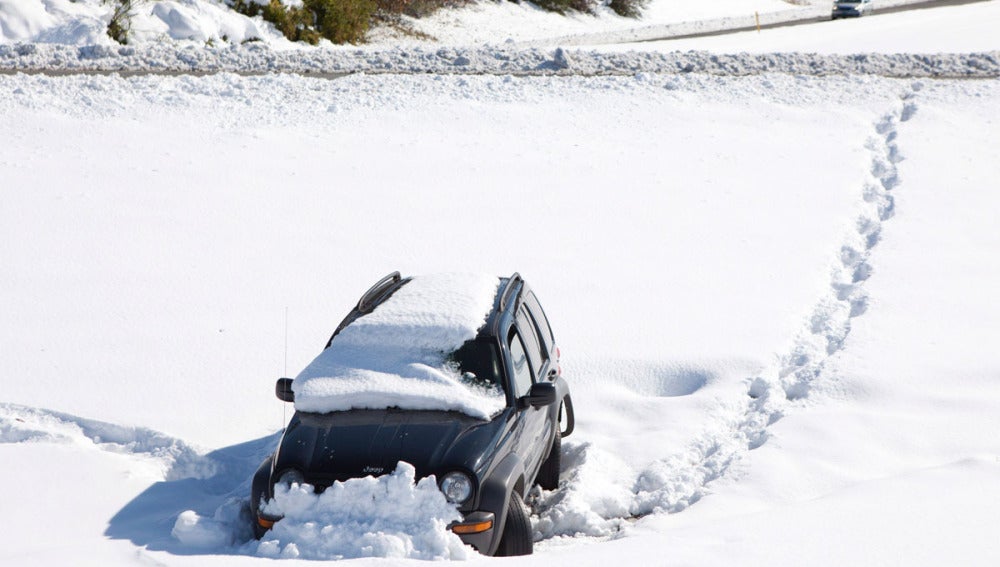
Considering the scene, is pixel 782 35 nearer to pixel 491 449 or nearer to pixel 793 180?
pixel 793 180

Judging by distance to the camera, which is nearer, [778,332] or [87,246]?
[778,332]

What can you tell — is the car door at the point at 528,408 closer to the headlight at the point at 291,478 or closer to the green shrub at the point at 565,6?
the headlight at the point at 291,478

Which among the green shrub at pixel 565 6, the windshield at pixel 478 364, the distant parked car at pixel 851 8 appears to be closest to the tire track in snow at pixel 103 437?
the windshield at pixel 478 364

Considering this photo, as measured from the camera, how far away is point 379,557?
531cm

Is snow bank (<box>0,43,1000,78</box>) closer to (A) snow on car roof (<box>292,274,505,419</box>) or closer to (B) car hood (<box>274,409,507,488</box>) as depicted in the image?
(A) snow on car roof (<box>292,274,505,419</box>)

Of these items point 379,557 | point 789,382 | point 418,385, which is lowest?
point 789,382


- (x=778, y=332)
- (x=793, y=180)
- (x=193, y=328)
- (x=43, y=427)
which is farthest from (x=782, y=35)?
(x=43, y=427)

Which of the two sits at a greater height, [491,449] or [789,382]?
[491,449]

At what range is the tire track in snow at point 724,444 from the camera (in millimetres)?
6688

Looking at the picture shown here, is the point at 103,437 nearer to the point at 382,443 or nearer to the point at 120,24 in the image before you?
the point at 382,443

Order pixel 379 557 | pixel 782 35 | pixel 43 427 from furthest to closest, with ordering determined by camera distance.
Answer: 1. pixel 782 35
2. pixel 43 427
3. pixel 379 557

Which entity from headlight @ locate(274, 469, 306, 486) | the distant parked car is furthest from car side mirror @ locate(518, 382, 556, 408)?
the distant parked car

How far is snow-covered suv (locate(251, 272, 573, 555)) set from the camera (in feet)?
18.6

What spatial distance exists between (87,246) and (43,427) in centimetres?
467
